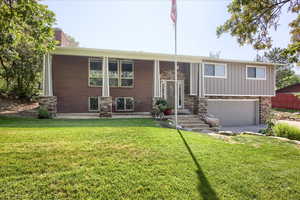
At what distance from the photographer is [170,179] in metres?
2.72

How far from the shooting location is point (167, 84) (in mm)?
11531

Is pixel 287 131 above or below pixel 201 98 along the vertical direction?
below

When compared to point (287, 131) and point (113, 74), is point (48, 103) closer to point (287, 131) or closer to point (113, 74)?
point (113, 74)

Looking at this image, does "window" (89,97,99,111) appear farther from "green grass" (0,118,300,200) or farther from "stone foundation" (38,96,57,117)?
"green grass" (0,118,300,200)

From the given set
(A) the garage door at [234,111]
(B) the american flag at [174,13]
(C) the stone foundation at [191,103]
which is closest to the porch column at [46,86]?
(B) the american flag at [174,13]

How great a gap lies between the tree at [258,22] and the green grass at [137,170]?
4.09 m

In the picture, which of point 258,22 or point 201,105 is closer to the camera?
point 258,22

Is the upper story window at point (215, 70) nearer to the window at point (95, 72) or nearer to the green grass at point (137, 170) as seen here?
the green grass at point (137, 170)

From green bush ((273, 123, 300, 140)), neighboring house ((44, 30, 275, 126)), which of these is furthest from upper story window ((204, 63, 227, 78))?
green bush ((273, 123, 300, 140))

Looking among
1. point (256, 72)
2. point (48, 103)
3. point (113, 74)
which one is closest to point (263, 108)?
point (256, 72)

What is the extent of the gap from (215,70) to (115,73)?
710cm

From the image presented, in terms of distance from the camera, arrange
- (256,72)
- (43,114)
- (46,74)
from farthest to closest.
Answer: (256,72)
(46,74)
(43,114)

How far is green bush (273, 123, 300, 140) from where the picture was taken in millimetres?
7104

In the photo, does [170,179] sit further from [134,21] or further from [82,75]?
[134,21]
